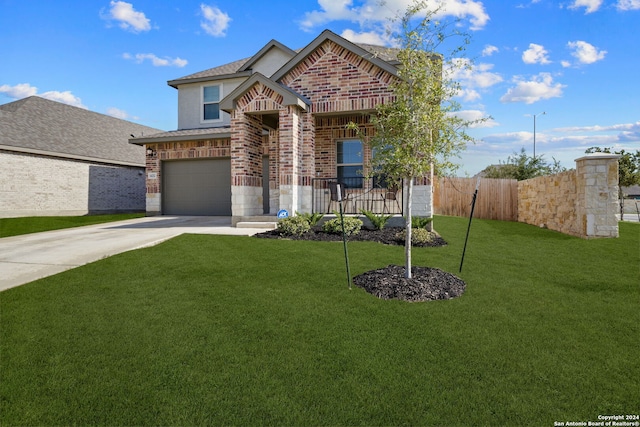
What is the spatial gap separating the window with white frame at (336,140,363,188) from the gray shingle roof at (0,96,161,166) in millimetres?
14137

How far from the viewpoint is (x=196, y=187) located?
15703 millimetres

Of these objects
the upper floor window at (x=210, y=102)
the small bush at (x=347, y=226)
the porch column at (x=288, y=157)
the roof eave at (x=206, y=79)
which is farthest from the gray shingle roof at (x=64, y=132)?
the small bush at (x=347, y=226)

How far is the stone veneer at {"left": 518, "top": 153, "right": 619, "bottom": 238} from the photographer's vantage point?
30.5 ft

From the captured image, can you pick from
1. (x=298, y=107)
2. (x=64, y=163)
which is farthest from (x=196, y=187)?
(x=64, y=163)

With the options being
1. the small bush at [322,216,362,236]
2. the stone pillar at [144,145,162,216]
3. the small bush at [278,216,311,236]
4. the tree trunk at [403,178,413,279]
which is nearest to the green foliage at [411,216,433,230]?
the small bush at [322,216,362,236]

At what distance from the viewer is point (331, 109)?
36.1 ft

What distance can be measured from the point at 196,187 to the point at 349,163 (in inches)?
288

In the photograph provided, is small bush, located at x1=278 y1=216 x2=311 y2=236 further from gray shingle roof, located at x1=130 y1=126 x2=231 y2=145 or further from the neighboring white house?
the neighboring white house

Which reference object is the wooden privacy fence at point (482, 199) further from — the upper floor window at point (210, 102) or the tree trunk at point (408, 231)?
the upper floor window at point (210, 102)

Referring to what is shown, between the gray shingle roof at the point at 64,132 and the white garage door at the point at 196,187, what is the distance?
622 centimetres

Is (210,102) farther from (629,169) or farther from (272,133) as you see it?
(629,169)

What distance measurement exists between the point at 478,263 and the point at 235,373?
17.1ft

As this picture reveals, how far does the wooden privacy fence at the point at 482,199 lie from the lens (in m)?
15.9

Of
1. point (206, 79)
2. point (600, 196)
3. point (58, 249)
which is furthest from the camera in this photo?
point (206, 79)
